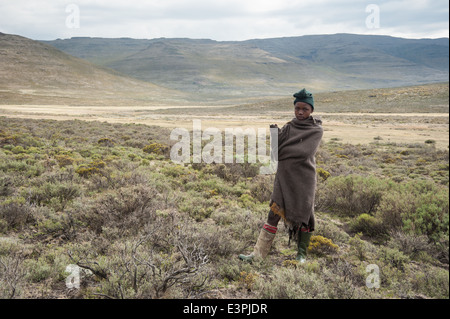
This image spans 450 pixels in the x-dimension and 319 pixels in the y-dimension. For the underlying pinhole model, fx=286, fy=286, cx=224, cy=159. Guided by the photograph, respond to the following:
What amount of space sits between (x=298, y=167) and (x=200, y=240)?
161cm

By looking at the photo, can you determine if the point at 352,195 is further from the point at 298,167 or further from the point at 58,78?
the point at 58,78

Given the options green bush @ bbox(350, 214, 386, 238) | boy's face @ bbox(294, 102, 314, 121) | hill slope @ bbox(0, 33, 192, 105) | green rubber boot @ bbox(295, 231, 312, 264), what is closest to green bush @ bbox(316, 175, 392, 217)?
green bush @ bbox(350, 214, 386, 238)

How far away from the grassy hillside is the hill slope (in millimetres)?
98318

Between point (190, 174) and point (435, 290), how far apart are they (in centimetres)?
619

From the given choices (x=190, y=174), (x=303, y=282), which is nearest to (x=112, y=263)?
(x=303, y=282)

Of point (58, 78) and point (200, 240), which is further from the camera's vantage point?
point (58, 78)

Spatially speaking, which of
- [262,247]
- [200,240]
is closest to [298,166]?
[262,247]

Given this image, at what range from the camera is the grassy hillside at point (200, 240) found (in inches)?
115

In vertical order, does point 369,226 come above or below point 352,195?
below

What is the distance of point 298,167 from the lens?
11.0 feet

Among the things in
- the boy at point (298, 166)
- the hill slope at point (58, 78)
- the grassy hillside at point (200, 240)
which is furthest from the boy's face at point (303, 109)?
the hill slope at point (58, 78)

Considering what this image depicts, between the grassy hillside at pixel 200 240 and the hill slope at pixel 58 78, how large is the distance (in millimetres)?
98318

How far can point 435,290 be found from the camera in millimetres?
3012
